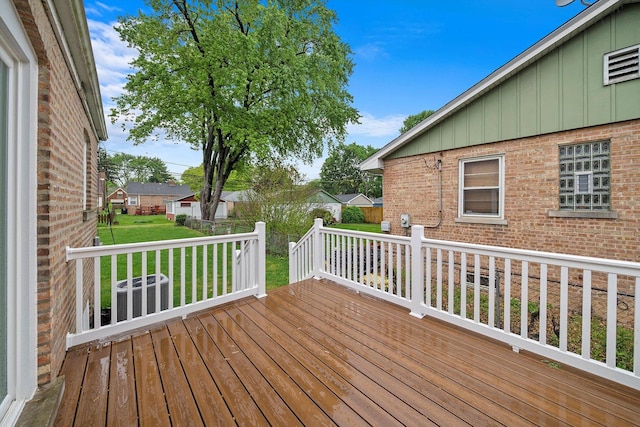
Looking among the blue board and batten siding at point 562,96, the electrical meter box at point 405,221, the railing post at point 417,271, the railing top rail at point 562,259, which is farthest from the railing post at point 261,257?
the blue board and batten siding at point 562,96

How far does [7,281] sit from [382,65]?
11522mm

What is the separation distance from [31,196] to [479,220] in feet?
20.4

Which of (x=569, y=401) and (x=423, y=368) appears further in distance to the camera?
(x=423, y=368)

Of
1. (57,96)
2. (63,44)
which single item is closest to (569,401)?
(57,96)

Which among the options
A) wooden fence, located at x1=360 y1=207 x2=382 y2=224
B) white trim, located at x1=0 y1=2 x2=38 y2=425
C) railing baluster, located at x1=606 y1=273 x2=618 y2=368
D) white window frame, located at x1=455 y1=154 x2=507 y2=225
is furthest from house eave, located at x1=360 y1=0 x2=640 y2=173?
wooden fence, located at x1=360 y1=207 x2=382 y2=224

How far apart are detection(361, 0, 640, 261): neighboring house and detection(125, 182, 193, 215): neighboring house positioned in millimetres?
35453

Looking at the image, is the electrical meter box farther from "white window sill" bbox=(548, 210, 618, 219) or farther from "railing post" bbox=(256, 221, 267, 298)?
"railing post" bbox=(256, 221, 267, 298)

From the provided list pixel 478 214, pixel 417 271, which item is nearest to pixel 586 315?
pixel 417 271

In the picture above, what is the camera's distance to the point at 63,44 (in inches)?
91.4

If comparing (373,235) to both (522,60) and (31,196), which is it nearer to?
(31,196)

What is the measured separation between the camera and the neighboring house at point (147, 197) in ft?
114

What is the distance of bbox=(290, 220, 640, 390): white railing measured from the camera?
6.98 ft

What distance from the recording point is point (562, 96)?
468cm

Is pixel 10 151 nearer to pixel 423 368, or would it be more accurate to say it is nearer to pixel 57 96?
pixel 57 96
